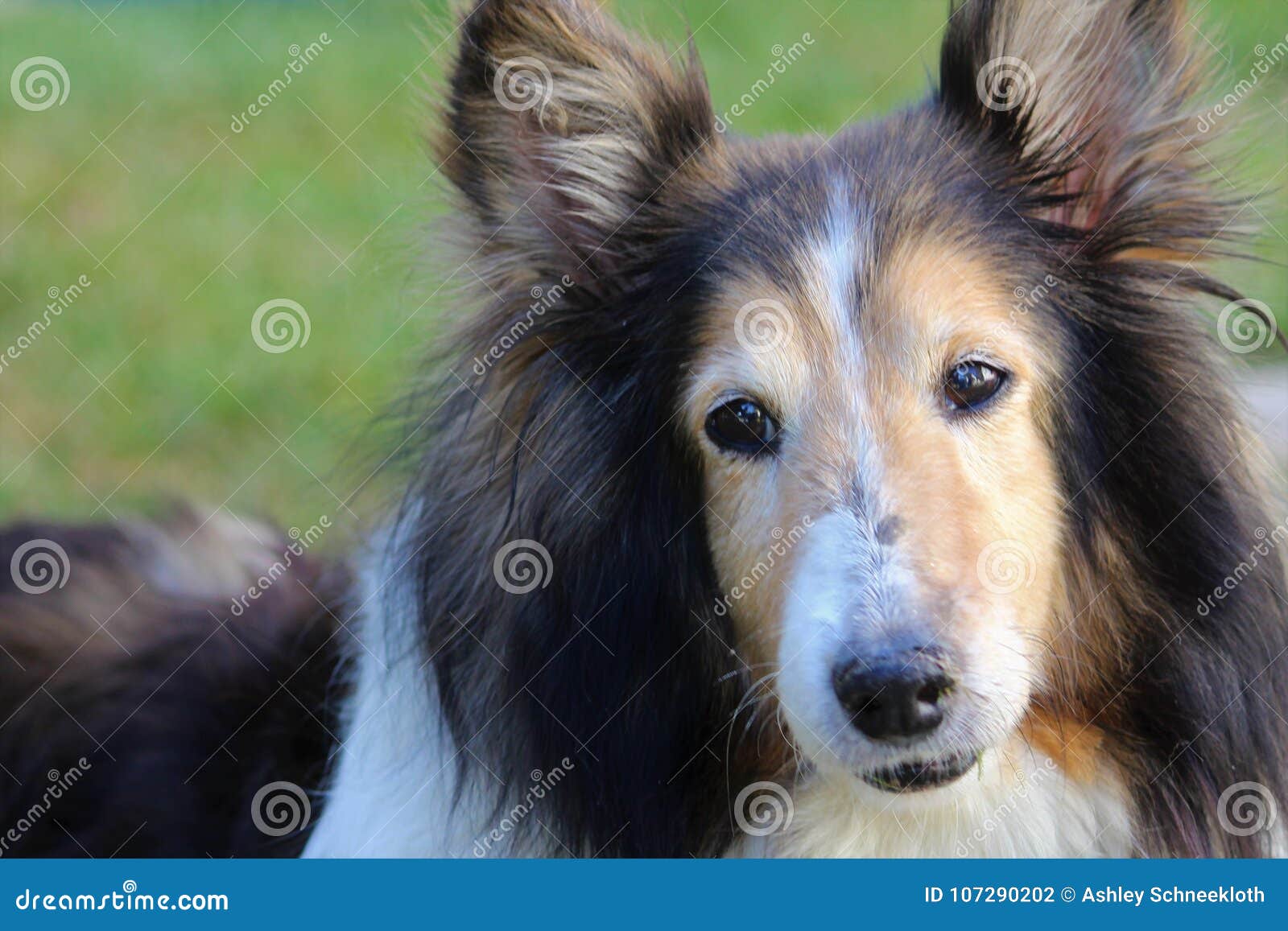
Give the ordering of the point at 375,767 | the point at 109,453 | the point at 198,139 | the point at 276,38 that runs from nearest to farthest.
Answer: the point at 375,767 < the point at 109,453 < the point at 198,139 < the point at 276,38

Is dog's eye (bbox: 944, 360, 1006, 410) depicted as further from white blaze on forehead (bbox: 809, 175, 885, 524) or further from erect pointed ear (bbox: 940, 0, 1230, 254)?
erect pointed ear (bbox: 940, 0, 1230, 254)

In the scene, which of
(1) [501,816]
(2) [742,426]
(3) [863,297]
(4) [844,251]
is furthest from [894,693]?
(1) [501,816]

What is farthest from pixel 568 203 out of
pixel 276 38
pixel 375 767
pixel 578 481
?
pixel 276 38

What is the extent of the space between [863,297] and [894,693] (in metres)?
0.82

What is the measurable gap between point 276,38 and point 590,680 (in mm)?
8780

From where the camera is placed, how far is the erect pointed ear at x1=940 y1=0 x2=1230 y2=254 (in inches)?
116

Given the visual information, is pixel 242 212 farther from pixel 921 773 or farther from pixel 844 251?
pixel 921 773

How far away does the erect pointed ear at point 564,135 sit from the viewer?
2918mm

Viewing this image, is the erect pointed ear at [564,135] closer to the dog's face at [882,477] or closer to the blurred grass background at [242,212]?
the blurred grass background at [242,212]

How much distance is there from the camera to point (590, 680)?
9.96 feet

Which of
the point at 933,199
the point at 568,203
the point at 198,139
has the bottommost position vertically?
the point at 198,139

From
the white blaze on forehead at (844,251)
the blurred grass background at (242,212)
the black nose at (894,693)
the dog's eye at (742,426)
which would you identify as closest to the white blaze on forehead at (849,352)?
the white blaze on forehead at (844,251)

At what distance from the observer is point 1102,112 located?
3.02m

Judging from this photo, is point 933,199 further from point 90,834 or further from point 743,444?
point 90,834
